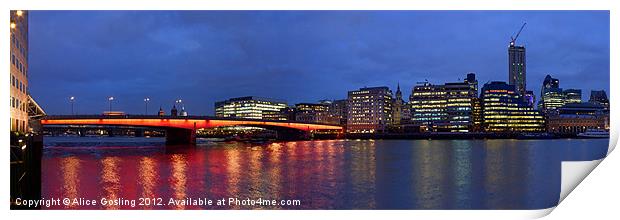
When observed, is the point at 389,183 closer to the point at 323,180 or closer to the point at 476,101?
the point at 323,180

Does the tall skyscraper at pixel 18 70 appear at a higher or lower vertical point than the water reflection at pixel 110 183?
higher

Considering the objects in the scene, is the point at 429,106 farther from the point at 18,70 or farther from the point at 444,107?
the point at 18,70

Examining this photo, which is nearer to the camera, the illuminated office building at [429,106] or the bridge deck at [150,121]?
the bridge deck at [150,121]

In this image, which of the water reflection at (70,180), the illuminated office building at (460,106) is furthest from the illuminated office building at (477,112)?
the water reflection at (70,180)

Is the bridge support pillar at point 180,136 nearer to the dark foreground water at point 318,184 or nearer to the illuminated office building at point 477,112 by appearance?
the dark foreground water at point 318,184

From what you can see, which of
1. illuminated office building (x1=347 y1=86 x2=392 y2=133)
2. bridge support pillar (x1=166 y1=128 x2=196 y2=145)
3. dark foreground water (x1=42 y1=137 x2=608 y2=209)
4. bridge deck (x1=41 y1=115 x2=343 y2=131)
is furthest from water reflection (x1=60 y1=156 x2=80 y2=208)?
illuminated office building (x1=347 y1=86 x2=392 y2=133)

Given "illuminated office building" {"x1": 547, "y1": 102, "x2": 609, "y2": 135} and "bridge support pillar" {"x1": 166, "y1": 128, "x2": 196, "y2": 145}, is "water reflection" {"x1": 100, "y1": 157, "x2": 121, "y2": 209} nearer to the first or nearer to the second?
"bridge support pillar" {"x1": 166, "y1": 128, "x2": 196, "y2": 145}
